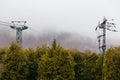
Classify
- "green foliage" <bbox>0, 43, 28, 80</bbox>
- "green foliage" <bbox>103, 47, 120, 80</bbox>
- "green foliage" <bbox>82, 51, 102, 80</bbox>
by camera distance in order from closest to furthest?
"green foliage" <bbox>103, 47, 120, 80</bbox> < "green foliage" <bbox>0, 43, 28, 80</bbox> < "green foliage" <bbox>82, 51, 102, 80</bbox>

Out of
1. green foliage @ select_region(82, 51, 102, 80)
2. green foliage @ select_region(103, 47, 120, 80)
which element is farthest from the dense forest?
green foliage @ select_region(82, 51, 102, 80)

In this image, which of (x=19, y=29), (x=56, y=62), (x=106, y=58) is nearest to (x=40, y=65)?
(x=56, y=62)

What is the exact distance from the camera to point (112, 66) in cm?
4581

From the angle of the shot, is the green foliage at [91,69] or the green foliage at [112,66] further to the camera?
the green foliage at [91,69]

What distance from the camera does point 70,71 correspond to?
46.3 meters

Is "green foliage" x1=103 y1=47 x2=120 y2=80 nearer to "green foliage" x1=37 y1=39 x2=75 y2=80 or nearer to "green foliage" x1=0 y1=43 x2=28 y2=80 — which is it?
"green foliage" x1=37 y1=39 x2=75 y2=80

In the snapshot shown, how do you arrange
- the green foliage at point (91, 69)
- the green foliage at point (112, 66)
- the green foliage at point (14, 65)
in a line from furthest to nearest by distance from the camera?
the green foliage at point (91, 69) < the green foliage at point (14, 65) < the green foliage at point (112, 66)

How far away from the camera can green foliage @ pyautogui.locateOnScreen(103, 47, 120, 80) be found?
4553 cm

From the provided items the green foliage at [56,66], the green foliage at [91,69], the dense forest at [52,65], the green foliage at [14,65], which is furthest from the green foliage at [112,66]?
the green foliage at [14,65]

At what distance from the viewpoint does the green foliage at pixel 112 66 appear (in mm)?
45531

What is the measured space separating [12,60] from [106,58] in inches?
393

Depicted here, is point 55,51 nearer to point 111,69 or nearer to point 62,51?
point 62,51

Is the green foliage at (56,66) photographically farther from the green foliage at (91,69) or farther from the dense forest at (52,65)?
the green foliage at (91,69)

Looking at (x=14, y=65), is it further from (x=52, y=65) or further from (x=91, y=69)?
(x=91, y=69)
